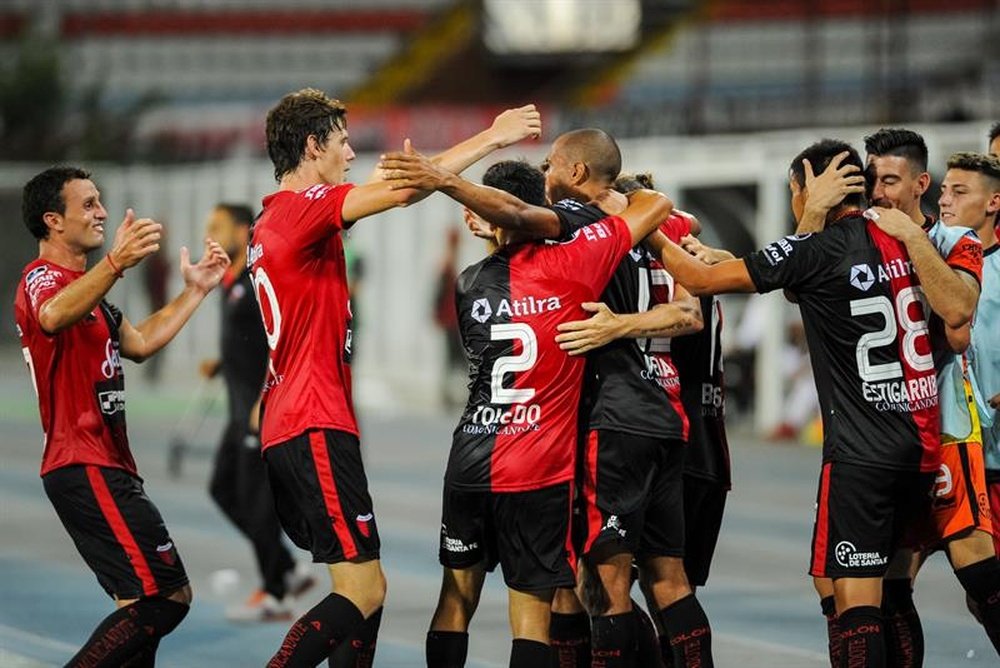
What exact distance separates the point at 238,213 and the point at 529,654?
16.0ft

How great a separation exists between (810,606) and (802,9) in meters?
30.6

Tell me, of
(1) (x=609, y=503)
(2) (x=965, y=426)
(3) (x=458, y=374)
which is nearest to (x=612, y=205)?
(1) (x=609, y=503)

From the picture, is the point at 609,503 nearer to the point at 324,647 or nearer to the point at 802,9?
the point at 324,647

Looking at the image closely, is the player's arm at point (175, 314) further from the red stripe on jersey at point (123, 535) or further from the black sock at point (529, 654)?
the black sock at point (529, 654)

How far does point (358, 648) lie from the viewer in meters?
6.73

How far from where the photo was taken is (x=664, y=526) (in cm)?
721

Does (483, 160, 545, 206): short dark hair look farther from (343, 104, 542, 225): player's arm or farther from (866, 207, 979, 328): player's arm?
(866, 207, 979, 328): player's arm

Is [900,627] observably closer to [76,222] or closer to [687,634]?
[687,634]

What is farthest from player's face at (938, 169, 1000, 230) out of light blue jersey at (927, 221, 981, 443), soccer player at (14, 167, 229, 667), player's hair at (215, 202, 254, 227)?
player's hair at (215, 202, 254, 227)

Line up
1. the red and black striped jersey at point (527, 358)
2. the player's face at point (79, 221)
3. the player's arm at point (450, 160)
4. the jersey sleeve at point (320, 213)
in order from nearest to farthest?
1. the player's arm at point (450, 160)
2. the jersey sleeve at point (320, 213)
3. the red and black striped jersey at point (527, 358)
4. the player's face at point (79, 221)

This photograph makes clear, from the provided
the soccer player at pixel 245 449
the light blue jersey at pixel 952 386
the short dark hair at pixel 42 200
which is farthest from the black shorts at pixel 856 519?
the soccer player at pixel 245 449

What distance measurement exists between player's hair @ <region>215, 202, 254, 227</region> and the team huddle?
11.4 feet

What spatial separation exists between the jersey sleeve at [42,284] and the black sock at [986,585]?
12.4ft

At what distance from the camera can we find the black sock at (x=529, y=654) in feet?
21.7
